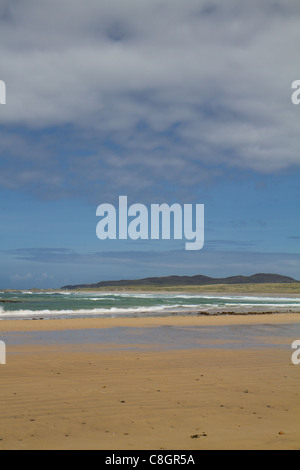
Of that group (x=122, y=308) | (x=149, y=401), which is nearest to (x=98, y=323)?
(x=149, y=401)

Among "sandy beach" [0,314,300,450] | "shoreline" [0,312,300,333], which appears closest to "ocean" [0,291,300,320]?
"shoreline" [0,312,300,333]

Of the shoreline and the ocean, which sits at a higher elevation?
the shoreline

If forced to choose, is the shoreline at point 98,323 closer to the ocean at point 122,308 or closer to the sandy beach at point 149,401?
the ocean at point 122,308

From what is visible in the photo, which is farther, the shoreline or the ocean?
the ocean

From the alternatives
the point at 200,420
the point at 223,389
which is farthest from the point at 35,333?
the point at 200,420

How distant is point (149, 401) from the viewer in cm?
802

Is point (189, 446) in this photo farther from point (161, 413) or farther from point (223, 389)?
point (223, 389)

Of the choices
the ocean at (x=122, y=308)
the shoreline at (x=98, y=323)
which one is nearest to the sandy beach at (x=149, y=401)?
the shoreline at (x=98, y=323)

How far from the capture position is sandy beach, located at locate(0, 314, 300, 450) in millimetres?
6094

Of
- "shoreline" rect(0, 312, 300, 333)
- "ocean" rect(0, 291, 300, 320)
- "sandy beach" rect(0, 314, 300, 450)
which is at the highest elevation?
"sandy beach" rect(0, 314, 300, 450)

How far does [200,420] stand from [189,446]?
3.68 ft

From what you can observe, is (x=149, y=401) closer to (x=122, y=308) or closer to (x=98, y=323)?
(x=98, y=323)

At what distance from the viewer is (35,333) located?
67.2 feet

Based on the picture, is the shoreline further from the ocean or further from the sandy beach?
the sandy beach
